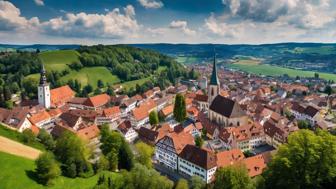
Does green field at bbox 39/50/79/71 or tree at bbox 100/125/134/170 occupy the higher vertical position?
green field at bbox 39/50/79/71

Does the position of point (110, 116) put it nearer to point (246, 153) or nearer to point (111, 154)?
point (111, 154)

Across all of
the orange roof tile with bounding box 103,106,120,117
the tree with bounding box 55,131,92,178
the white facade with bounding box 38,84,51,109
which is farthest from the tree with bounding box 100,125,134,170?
the white facade with bounding box 38,84,51,109

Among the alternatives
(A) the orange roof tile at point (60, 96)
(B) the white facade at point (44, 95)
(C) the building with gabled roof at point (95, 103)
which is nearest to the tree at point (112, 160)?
(C) the building with gabled roof at point (95, 103)

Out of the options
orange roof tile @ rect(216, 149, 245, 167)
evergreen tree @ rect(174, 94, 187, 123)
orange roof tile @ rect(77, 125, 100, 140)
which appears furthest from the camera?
evergreen tree @ rect(174, 94, 187, 123)

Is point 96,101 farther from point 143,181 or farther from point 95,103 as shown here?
point 143,181

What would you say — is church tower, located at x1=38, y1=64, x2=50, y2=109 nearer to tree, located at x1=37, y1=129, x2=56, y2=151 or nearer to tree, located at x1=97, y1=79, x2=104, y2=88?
tree, located at x1=37, y1=129, x2=56, y2=151

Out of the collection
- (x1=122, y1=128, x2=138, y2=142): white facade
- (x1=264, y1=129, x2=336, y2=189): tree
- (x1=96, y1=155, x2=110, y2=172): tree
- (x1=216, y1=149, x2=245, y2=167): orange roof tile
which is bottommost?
(x1=122, y1=128, x2=138, y2=142): white facade

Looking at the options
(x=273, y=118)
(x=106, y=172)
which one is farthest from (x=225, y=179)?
(x=273, y=118)

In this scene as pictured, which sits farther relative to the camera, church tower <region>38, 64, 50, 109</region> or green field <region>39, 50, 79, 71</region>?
green field <region>39, 50, 79, 71</region>
